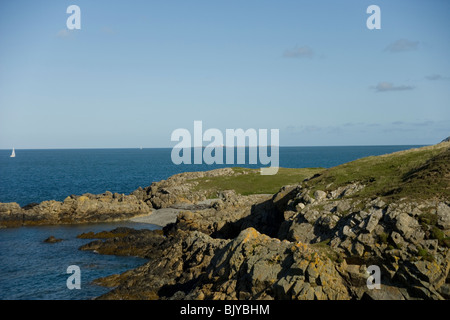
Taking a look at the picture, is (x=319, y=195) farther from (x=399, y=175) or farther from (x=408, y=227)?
(x=408, y=227)

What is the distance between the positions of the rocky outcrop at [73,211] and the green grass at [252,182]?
15.3 metres

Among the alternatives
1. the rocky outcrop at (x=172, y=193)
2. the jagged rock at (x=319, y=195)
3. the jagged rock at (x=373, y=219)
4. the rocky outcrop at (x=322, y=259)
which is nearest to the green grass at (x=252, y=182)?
the rocky outcrop at (x=172, y=193)

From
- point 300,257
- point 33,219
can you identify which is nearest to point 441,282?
point 300,257

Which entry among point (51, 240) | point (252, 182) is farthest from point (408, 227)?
point (252, 182)

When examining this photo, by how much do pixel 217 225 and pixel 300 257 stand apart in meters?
27.2

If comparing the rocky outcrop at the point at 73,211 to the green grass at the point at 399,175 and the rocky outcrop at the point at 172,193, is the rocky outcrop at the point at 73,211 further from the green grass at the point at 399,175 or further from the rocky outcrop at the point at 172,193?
the green grass at the point at 399,175

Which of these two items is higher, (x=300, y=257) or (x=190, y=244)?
(x=300, y=257)

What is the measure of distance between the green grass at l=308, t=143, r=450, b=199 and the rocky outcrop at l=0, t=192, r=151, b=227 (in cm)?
3861

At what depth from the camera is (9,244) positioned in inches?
1967

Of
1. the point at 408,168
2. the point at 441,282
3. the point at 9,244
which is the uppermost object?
the point at 408,168

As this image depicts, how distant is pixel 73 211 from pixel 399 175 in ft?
171

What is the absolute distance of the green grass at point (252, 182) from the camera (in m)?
74.2
